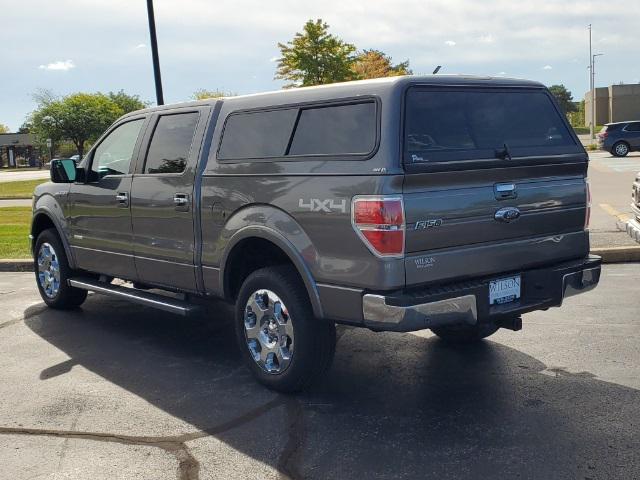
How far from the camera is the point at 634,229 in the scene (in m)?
7.91

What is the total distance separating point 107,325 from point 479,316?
400 centimetres

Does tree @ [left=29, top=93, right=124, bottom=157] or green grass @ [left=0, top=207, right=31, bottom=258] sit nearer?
green grass @ [left=0, top=207, right=31, bottom=258]

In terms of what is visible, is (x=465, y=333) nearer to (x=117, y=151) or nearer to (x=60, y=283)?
(x=117, y=151)

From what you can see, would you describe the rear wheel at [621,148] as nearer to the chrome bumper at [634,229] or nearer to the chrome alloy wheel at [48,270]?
the chrome bumper at [634,229]

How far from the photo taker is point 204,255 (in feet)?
17.0

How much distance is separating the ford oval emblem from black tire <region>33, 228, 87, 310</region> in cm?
455

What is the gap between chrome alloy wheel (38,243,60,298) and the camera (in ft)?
23.7

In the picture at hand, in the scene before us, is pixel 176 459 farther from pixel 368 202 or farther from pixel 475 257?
pixel 475 257

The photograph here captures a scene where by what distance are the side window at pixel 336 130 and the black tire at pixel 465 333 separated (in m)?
1.92

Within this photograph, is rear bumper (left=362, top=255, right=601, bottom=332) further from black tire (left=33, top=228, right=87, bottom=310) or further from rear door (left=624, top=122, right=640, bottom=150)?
rear door (left=624, top=122, right=640, bottom=150)

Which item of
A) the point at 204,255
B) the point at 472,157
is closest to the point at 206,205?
the point at 204,255

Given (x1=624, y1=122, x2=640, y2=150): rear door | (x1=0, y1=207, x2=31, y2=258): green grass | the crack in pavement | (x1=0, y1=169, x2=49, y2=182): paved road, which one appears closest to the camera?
the crack in pavement

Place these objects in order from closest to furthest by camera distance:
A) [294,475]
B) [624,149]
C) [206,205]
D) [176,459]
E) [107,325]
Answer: [294,475]
[176,459]
[206,205]
[107,325]
[624,149]

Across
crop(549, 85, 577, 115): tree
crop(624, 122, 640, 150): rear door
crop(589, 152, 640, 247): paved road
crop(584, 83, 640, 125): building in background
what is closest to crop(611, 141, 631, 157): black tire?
crop(624, 122, 640, 150): rear door
